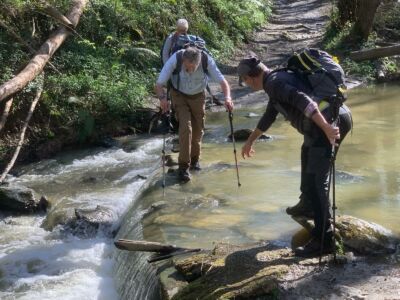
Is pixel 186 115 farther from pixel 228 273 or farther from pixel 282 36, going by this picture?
pixel 282 36

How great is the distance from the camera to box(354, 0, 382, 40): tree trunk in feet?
63.0

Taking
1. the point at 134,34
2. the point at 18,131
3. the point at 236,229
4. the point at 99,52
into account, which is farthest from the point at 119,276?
the point at 134,34

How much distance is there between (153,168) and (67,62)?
4.46 meters

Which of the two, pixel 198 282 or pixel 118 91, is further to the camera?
pixel 118 91

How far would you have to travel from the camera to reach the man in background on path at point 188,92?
302 inches

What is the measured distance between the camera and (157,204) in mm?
7508

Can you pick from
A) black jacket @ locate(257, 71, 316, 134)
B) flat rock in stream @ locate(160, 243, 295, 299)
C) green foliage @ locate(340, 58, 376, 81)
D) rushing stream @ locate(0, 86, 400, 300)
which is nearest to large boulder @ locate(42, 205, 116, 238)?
rushing stream @ locate(0, 86, 400, 300)

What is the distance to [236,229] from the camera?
641 cm

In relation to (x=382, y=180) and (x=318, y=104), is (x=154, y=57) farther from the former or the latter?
(x=318, y=104)

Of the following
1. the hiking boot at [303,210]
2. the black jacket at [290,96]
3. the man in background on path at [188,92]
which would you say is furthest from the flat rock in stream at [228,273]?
the man in background on path at [188,92]

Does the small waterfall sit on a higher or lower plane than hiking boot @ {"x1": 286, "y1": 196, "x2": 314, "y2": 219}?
lower

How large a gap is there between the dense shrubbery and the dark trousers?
7.61 meters

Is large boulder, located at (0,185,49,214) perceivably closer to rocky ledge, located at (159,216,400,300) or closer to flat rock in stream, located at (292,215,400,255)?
rocky ledge, located at (159,216,400,300)

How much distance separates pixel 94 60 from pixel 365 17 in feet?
34.1
